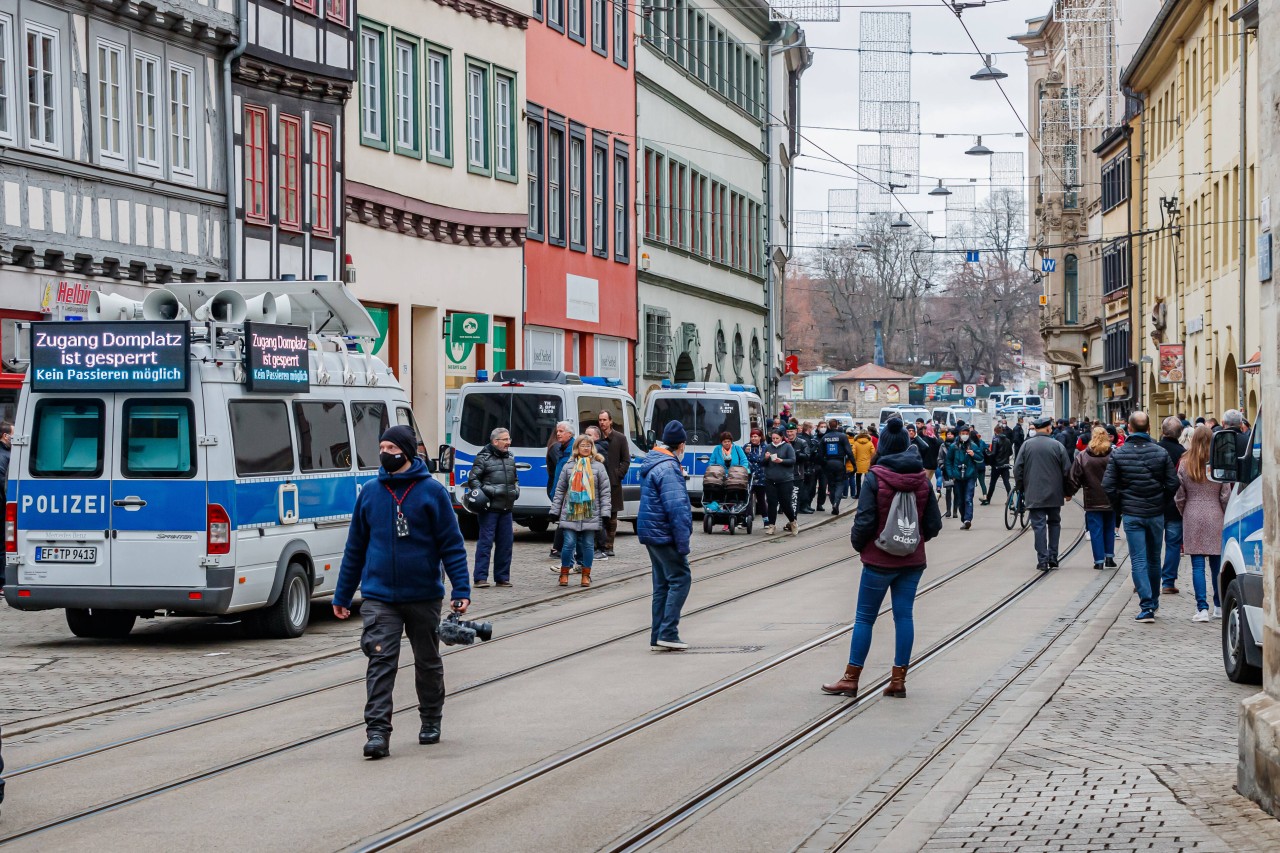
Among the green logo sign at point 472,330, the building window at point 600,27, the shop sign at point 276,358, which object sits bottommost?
the shop sign at point 276,358

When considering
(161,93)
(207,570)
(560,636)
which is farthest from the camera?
(161,93)

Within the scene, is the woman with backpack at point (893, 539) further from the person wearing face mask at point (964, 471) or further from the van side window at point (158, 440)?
the person wearing face mask at point (964, 471)

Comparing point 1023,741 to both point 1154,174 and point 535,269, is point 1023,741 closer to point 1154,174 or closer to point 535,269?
point 535,269

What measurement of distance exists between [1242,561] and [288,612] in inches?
300

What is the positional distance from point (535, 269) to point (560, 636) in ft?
75.6

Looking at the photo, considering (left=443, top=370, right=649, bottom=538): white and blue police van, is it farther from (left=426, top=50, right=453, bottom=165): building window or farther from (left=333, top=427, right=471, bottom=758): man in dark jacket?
(left=333, top=427, right=471, bottom=758): man in dark jacket

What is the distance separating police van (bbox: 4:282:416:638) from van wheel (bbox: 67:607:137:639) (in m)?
0.03

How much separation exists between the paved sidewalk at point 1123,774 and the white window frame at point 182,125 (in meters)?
16.1

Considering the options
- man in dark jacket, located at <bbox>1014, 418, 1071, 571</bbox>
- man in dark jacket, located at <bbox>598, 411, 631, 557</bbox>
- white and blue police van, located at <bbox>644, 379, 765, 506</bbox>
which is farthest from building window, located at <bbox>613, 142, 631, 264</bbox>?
man in dark jacket, located at <bbox>1014, 418, 1071, 571</bbox>

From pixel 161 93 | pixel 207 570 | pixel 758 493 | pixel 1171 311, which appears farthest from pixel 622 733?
pixel 1171 311

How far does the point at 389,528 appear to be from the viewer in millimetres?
10141

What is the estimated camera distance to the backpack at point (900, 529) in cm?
1188

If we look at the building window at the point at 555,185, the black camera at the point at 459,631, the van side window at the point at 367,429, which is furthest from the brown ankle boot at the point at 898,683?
the building window at the point at 555,185

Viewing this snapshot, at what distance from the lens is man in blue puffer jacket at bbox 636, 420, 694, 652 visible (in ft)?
47.9
